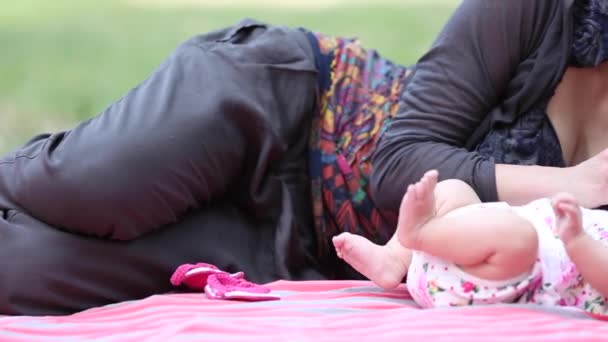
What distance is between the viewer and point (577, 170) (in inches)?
58.3

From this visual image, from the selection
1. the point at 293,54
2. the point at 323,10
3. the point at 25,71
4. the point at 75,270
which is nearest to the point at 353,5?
the point at 323,10

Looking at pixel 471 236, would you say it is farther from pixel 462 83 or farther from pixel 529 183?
pixel 462 83

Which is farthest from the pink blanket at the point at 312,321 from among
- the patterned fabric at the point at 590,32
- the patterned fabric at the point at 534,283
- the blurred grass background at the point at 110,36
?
the blurred grass background at the point at 110,36

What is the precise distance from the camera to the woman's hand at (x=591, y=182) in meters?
1.46

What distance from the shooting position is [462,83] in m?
1.57

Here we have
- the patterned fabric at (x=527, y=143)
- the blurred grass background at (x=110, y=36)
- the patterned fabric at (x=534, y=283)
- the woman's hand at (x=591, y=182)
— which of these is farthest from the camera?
the blurred grass background at (x=110, y=36)

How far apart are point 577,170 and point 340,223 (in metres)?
0.44

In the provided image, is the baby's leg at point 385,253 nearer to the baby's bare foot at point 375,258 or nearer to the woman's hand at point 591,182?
the baby's bare foot at point 375,258

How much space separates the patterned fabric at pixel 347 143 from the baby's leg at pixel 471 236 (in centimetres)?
40

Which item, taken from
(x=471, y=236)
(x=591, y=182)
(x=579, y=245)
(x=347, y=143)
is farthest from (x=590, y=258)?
(x=347, y=143)

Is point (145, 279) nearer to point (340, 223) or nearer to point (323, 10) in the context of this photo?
point (340, 223)

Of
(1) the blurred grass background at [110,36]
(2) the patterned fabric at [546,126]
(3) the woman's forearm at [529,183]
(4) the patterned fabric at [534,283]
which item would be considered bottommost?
(1) the blurred grass background at [110,36]

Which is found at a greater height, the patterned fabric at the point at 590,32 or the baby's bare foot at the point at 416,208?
the patterned fabric at the point at 590,32

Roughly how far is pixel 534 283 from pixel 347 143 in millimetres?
528
